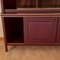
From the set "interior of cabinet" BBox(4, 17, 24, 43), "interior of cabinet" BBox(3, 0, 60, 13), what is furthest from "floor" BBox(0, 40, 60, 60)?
"interior of cabinet" BBox(3, 0, 60, 13)

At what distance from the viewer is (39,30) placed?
7.50ft

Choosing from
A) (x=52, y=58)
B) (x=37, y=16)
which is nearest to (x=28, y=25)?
(x=37, y=16)

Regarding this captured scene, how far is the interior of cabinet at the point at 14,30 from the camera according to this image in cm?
241

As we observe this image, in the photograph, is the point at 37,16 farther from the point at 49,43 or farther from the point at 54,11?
the point at 49,43

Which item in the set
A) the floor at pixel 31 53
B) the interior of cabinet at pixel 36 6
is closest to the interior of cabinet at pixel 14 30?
the floor at pixel 31 53

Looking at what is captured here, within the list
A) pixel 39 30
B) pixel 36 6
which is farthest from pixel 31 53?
pixel 36 6

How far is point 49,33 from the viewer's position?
2299mm

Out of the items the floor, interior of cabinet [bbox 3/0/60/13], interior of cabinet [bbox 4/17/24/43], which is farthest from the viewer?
interior of cabinet [bbox 4/17/24/43]

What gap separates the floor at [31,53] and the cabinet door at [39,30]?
17cm

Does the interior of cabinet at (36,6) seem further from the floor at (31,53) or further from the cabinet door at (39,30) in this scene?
the floor at (31,53)

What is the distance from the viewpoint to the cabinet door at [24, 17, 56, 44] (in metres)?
2.21

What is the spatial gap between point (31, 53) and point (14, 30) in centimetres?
48

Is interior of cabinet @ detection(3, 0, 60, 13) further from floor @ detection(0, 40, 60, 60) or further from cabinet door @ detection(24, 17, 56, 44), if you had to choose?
floor @ detection(0, 40, 60, 60)

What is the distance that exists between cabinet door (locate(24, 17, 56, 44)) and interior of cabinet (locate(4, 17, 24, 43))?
0.19m
